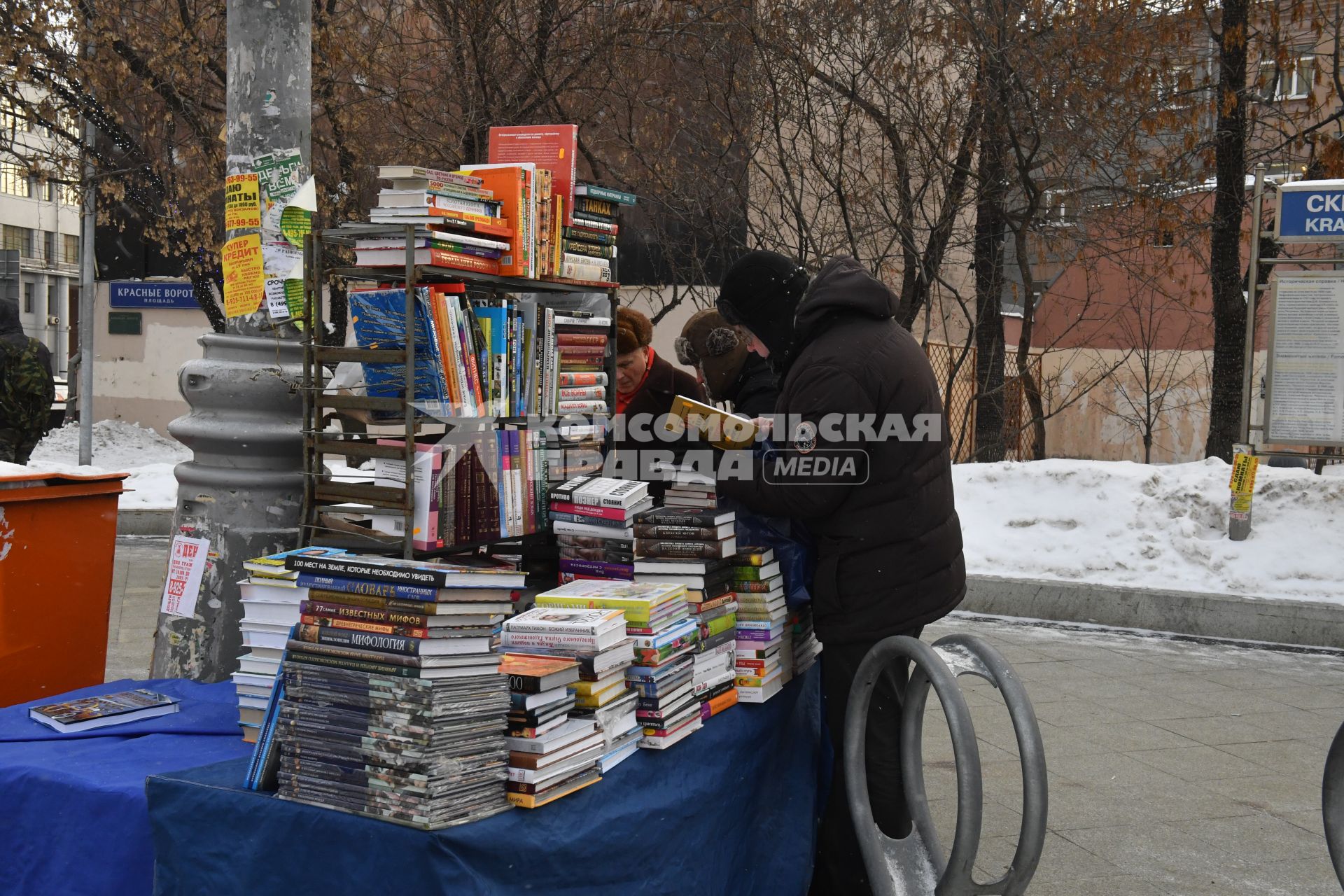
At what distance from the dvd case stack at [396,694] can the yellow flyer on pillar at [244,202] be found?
5.88ft

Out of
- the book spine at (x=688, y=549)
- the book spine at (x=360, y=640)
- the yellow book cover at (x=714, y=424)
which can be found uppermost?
the yellow book cover at (x=714, y=424)

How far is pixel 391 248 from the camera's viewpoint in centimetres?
344

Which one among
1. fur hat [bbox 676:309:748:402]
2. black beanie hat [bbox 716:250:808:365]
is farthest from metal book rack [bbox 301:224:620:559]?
fur hat [bbox 676:309:748:402]

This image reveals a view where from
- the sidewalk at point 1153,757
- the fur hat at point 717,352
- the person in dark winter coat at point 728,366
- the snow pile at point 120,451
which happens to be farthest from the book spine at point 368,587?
the snow pile at point 120,451

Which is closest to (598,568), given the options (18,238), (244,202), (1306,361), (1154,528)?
(244,202)

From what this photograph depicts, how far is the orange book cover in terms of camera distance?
145 inches

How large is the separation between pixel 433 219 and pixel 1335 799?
9.53 ft

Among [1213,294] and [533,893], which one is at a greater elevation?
[1213,294]

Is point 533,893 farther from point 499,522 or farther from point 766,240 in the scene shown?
point 766,240

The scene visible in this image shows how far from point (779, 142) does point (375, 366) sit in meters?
9.67

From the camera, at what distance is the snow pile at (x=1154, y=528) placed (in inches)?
344

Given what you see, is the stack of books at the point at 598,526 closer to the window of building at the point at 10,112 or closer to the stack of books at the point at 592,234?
the stack of books at the point at 592,234

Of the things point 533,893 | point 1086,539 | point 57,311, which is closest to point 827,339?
point 533,893

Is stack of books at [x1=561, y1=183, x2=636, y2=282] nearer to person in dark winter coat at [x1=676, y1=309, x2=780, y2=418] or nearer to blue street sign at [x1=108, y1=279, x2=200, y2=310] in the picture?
person in dark winter coat at [x1=676, y1=309, x2=780, y2=418]
